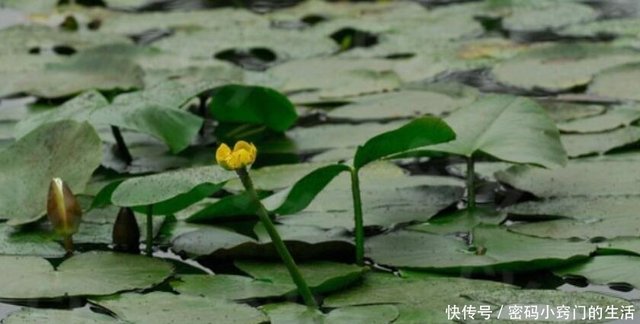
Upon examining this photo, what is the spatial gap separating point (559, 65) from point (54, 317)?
49.3 inches

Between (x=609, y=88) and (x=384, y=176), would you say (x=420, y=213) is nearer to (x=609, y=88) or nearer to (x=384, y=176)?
(x=384, y=176)

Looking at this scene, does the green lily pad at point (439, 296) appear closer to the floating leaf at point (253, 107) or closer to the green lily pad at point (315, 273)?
the green lily pad at point (315, 273)

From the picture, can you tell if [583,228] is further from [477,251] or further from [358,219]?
[358,219]

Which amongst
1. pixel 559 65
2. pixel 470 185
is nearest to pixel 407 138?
pixel 470 185

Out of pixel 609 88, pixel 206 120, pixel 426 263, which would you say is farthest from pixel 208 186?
pixel 609 88

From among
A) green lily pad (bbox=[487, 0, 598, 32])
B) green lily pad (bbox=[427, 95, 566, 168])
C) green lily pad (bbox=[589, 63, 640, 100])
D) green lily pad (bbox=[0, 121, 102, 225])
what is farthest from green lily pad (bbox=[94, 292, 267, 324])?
green lily pad (bbox=[487, 0, 598, 32])

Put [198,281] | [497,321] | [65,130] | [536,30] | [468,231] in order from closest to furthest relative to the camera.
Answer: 1. [497,321]
2. [198,281]
3. [468,231]
4. [65,130]
5. [536,30]

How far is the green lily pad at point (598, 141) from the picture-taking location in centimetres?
179

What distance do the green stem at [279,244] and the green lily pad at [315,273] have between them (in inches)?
1.4

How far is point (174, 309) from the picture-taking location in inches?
50.9

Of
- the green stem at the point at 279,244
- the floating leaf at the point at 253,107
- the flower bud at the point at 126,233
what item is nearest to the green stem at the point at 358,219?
the green stem at the point at 279,244

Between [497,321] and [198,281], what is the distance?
0.32 m

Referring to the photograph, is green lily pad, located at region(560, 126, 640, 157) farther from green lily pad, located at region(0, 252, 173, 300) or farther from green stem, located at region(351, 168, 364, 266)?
green lily pad, located at region(0, 252, 173, 300)

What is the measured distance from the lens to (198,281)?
54.6 inches
